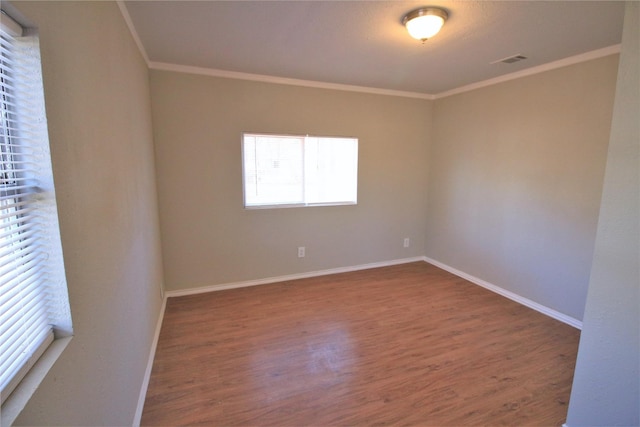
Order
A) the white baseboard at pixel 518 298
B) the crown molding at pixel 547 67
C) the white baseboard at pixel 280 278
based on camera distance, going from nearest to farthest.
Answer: the crown molding at pixel 547 67 < the white baseboard at pixel 518 298 < the white baseboard at pixel 280 278

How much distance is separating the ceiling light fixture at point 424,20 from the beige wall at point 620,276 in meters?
0.91

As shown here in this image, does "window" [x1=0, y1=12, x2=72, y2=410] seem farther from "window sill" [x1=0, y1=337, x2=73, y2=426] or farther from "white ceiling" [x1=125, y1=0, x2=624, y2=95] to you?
"white ceiling" [x1=125, y1=0, x2=624, y2=95]

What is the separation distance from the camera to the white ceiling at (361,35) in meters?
1.92

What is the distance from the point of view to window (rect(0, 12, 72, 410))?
716 mm

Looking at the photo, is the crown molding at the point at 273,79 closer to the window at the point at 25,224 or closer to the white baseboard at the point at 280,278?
the white baseboard at the point at 280,278

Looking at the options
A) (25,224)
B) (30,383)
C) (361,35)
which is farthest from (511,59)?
(30,383)

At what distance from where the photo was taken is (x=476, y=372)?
2189mm

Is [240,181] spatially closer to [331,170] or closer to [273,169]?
[273,169]

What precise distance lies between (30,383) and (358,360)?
6.56 feet

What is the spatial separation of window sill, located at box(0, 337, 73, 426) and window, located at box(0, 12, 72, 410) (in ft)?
0.05

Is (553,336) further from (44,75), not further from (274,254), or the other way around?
(44,75)

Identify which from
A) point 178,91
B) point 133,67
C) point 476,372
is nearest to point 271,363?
point 476,372

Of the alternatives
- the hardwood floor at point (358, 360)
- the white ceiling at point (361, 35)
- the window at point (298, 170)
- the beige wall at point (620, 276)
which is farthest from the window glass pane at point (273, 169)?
the beige wall at point (620, 276)

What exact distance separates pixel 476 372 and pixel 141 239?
2588 millimetres
